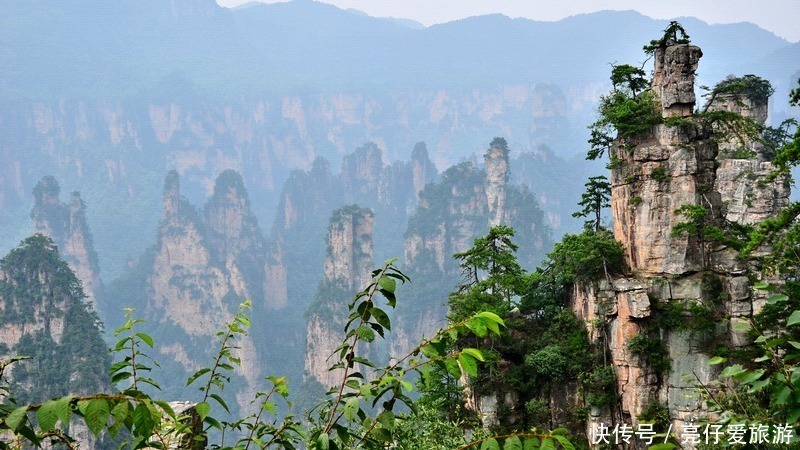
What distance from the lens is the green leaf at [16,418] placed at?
6.59ft

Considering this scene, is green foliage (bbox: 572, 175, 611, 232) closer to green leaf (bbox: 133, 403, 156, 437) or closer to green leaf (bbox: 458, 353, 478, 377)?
green leaf (bbox: 458, 353, 478, 377)

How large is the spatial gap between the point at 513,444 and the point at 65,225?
270 ft

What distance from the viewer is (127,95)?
434ft

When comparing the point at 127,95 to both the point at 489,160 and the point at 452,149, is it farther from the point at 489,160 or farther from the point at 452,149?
the point at 489,160

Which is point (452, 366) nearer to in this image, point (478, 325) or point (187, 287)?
point (478, 325)

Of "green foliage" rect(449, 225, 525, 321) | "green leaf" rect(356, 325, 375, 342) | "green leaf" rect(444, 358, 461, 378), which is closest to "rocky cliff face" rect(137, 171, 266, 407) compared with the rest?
"green foliage" rect(449, 225, 525, 321)

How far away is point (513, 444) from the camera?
2525 mm

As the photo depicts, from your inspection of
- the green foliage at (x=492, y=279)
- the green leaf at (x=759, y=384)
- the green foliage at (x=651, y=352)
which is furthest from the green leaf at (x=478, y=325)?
the green foliage at (x=492, y=279)

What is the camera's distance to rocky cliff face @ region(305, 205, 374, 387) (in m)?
60.9

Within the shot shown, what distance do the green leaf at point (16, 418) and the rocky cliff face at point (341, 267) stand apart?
59036 millimetres

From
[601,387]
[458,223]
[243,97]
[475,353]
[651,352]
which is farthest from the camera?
[243,97]

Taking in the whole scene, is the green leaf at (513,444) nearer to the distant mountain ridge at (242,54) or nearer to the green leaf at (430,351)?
the green leaf at (430,351)

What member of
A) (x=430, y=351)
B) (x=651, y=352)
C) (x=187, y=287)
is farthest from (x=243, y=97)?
(x=430, y=351)

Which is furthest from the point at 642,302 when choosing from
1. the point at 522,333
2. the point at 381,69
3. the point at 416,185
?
the point at 381,69
